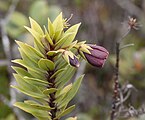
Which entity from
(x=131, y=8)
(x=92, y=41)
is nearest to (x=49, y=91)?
(x=92, y=41)

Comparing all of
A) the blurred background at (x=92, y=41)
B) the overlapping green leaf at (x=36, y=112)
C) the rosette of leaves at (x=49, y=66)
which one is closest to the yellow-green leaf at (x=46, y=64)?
the rosette of leaves at (x=49, y=66)

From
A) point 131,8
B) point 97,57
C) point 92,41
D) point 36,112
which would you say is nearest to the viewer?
point 97,57

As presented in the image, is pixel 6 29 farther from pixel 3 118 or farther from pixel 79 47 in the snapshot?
pixel 79 47

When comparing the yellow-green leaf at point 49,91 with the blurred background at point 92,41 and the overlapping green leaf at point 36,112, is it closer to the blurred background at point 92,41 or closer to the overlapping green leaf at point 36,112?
the overlapping green leaf at point 36,112

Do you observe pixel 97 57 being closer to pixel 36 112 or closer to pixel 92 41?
pixel 36 112

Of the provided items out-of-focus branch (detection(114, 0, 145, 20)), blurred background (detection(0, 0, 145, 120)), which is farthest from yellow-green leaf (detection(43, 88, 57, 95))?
out-of-focus branch (detection(114, 0, 145, 20))

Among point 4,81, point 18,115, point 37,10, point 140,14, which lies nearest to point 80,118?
point 18,115
